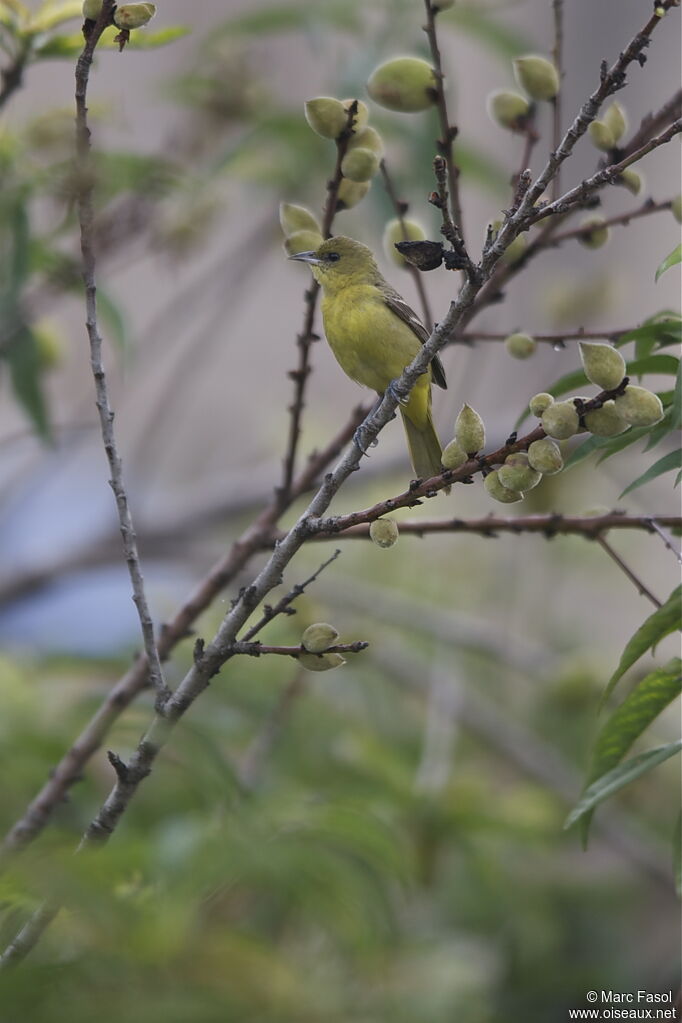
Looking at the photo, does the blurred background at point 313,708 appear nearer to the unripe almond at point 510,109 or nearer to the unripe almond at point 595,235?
the unripe almond at point 595,235

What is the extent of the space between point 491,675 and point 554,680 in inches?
39.7

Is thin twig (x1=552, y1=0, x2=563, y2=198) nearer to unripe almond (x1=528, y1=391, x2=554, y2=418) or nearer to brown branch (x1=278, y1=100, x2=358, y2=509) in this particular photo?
brown branch (x1=278, y1=100, x2=358, y2=509)

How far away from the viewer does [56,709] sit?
201 cm

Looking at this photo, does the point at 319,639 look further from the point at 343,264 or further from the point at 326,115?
the point at 343,264

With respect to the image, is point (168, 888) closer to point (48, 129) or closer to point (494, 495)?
point (494, 495)

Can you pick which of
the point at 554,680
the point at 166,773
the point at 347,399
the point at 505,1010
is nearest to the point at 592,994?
the point at 505,1010

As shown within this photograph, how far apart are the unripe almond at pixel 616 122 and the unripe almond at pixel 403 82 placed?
0.20 meters

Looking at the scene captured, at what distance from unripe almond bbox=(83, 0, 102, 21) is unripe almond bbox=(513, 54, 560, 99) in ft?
1.71

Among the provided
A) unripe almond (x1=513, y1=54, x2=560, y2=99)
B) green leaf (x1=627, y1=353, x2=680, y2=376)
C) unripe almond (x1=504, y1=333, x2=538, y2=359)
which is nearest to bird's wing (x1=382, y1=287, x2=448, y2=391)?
unripe almond (x1=504, y1=333, x2=538, y2=359)

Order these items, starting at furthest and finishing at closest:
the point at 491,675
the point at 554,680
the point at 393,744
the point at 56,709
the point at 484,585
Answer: the point at 484,585, the point at 491,675, the point at 393,744, the point at 554,680, the point at 56,709

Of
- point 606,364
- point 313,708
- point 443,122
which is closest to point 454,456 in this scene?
point 606,364

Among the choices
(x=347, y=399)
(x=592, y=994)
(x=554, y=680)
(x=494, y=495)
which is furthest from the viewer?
(x=347, y=399)

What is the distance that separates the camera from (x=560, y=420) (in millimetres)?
Result: 816

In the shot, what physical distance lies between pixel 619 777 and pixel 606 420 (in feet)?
1.17
